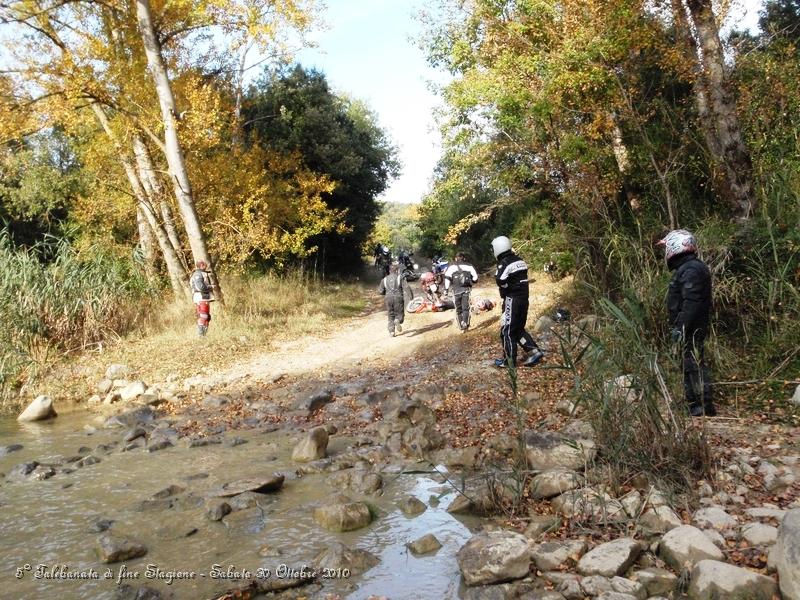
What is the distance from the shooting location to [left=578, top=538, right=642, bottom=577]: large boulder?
11.5ft

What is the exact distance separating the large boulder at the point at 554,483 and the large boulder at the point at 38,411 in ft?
26.1

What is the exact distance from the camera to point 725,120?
8.12 meters

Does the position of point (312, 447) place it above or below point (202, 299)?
below

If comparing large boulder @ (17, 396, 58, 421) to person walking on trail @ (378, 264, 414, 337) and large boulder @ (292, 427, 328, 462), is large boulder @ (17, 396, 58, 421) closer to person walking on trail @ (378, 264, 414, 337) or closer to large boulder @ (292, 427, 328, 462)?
large boulder @ (292, 427, 328, 462)

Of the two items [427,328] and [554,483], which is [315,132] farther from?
[554,483]

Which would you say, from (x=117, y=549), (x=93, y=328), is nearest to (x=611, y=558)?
(x=117, y=549)

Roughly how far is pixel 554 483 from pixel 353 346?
8722 mm

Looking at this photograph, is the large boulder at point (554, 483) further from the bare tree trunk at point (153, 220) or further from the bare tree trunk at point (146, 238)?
the bare tree trunk at point (146, 238)

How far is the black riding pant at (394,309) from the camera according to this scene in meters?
13.7

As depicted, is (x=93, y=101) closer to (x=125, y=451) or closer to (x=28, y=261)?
(x=28, y=261)

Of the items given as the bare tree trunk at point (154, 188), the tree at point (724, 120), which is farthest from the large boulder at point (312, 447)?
the bare tree trunk at point (154, 188)

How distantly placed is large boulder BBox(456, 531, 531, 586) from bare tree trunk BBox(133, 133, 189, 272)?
14468 millimetres

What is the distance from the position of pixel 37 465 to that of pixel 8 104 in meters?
10.1

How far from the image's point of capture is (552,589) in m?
3.50
